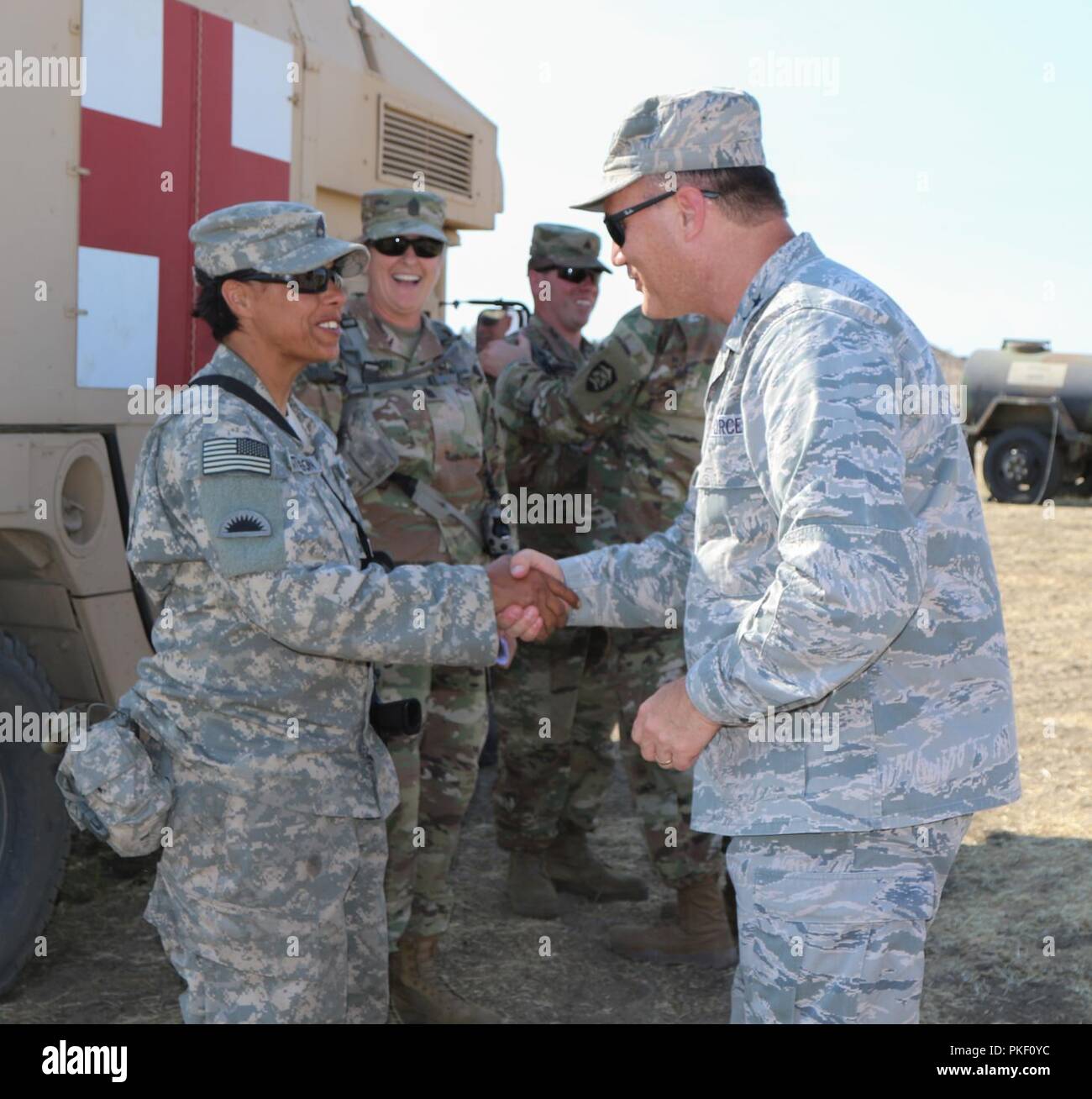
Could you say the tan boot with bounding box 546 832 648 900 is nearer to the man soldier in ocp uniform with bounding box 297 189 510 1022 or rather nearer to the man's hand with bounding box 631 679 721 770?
the man soldier in ocp uniform with bounding box 297 189 510 1022

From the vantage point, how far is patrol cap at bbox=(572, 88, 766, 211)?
208 centimetres

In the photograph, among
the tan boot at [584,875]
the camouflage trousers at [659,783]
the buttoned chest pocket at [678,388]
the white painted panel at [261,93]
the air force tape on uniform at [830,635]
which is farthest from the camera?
the tan boot at [584,875]

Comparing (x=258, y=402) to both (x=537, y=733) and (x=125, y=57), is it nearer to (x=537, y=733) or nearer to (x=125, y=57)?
(x=125, y=57)

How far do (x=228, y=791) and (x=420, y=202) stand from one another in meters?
2.03

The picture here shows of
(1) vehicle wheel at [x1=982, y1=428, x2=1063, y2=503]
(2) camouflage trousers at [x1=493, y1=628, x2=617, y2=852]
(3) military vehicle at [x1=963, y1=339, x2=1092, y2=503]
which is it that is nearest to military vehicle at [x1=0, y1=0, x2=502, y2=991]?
(2) camouflage trousers at [x1=493, y1=628, x2=617, y2=852]

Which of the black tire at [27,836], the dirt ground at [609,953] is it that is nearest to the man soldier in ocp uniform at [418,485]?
the dirt ground at [609,953]

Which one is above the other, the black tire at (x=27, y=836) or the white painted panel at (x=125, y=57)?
the white painted panel at (x=125, y=57)

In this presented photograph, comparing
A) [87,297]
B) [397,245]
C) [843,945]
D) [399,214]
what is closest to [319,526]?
[843,945]

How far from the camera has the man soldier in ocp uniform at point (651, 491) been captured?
4.11 metres

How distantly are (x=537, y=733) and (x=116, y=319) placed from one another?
1.87m

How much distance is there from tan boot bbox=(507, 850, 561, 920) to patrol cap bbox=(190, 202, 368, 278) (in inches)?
98.7

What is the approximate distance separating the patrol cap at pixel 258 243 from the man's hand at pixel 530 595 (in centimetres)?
66

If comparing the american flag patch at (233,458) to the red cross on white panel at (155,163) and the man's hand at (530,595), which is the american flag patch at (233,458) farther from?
the red cross on white panel at (155,163)

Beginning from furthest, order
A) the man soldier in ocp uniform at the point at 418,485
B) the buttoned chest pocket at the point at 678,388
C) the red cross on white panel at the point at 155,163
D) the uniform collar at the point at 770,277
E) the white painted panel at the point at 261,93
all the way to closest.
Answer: the buttoned chest pocket at the point at 678,388 < the white painted panel at the point at 261,93 < the man soldier in ocp uniform at the point at 418,485 < the red cross on white panel at the point at 155,163 < the uniform collar at the point at 770,277
